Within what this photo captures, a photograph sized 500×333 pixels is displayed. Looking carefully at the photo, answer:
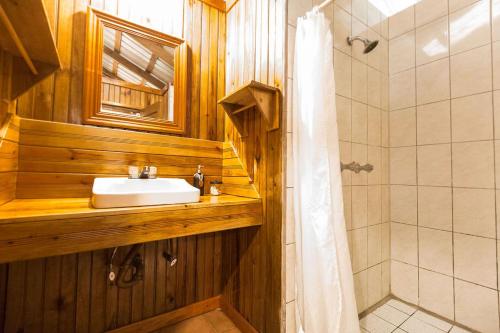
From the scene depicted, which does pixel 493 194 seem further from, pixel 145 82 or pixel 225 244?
pixel 145 82

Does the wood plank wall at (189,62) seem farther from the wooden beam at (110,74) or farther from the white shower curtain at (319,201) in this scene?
the white shower curtain at (319,201)

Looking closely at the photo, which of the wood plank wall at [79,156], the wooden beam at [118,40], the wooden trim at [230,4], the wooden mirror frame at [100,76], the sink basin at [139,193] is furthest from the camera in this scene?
the wooden trim at [230,4]

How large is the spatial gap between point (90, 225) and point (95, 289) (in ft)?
2.26

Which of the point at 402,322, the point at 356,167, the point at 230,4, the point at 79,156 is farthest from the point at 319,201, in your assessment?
the point at 230,4

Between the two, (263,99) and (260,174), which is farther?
(260,174)

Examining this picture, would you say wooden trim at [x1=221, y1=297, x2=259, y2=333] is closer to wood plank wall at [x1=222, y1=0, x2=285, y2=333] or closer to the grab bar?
wood plank wall at [x1=222, y1=0, x2=285, y2=333]

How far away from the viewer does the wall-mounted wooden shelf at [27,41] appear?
0.71 metres

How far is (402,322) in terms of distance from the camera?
1.40 metres

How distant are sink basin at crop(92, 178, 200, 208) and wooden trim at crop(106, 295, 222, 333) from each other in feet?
2.70

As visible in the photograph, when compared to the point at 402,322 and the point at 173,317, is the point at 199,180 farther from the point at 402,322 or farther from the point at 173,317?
the point at 402,322

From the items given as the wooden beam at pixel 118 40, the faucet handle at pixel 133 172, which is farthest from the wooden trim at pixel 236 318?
the wooden beam at pixel 118 40

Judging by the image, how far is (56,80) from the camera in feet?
3.81

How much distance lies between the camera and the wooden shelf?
0.68 m

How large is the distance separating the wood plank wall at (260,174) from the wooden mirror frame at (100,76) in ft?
1.22
